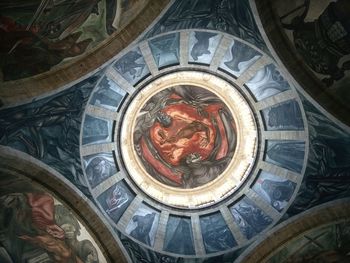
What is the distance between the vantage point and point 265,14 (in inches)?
436

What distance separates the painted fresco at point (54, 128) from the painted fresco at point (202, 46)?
2.68 meters

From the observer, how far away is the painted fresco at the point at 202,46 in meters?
12.3

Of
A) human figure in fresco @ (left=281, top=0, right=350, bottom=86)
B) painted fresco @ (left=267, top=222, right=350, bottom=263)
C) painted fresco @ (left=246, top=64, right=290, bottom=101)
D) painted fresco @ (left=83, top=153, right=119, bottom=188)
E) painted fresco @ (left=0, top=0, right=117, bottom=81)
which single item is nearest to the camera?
painted fresco @ (left=0, top=0, right=117, bottom=81)

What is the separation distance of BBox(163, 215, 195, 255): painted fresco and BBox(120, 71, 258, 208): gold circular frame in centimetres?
51

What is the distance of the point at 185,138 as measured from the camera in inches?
610

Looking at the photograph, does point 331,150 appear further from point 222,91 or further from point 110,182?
point 110,182

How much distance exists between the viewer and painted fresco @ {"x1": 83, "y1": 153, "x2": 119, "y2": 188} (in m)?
13.5

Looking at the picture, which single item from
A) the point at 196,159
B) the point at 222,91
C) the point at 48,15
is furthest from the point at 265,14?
the point at 196,159

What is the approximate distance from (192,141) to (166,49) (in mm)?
3883

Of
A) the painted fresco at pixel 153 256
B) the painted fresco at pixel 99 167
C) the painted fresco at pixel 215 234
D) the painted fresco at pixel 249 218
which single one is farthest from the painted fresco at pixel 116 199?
the painted fresco at pixel 249 218

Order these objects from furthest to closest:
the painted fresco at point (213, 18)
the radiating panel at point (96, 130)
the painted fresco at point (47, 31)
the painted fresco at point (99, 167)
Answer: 1. the painted fresco at point (99, 167)
2. the radiating panel at point (96, 130)
3. the painted fresco at point (213, 18)
4. the painted fresco at point (47, 31)

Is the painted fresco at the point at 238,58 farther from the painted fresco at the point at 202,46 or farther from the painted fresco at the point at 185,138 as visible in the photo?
the painted fresco at the point at 185,138

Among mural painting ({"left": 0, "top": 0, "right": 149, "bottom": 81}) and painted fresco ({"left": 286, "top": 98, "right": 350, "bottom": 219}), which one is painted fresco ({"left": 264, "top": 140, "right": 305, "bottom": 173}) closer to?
painted fresco ({"left": 286, "top": 98, "right": 350, "bottom": 219})

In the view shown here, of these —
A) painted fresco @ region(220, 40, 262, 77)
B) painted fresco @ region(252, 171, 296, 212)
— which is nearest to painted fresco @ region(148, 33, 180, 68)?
painted fresco @ region(220, 40, 262, 77)
